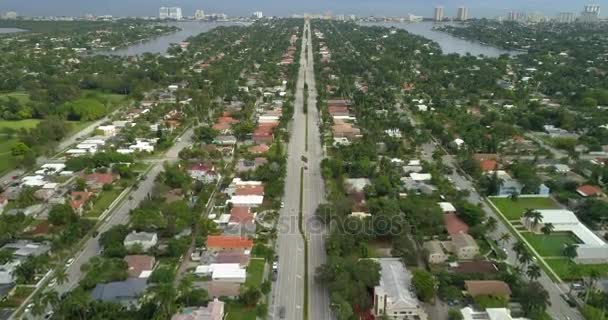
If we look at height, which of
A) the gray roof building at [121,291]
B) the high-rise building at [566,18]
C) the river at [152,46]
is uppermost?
the high-rise building at [566,18]

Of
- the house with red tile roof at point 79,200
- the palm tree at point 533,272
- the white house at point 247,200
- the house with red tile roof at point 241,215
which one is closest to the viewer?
the palm tree at point 533,272

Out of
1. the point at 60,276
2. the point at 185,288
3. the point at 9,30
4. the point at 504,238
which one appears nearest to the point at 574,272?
the point at 504,238

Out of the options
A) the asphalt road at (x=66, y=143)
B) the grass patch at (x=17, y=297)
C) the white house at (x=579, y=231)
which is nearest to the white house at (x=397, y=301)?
the white house at (x=579, y=231)

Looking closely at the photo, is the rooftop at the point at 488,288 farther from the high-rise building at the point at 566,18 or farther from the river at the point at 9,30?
the high-rise building at the point at 566,18

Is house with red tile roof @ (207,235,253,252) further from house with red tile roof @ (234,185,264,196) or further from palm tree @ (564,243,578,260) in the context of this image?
palm tree @ (564,243,578,260)

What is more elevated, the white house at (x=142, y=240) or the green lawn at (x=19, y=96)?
the green lawn at (x=19, y=96)

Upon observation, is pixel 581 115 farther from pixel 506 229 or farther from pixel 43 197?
pixel 43 197

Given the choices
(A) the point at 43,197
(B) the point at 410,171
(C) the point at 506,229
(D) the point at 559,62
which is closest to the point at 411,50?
(D) the point at 559,62
